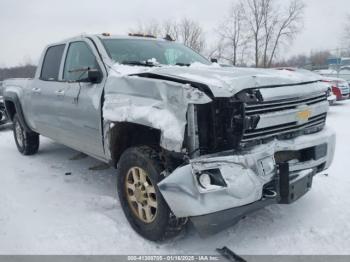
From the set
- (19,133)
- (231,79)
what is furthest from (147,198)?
(19,133)

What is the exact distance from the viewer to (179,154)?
2.78m

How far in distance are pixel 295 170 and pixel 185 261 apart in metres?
1.22

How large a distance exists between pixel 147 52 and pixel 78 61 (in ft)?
2.97

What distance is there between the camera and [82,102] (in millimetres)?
4039

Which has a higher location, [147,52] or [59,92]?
[147,52]

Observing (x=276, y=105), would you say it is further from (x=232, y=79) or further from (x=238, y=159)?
(x=238, y=159)

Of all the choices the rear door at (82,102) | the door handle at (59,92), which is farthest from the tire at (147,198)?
the door handle at (59,92)

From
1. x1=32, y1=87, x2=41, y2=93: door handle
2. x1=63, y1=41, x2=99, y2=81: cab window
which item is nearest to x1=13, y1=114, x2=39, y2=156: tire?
x1=32, y1=87, x2=41, y2=93: door handle

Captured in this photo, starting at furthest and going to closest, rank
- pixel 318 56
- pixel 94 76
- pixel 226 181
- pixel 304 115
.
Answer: pixel 318 56
pixel 94 76
pixel 304 115
pixel 226 181

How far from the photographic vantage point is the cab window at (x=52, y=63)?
503 cm

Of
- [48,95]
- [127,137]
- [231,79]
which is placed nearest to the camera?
[231,79]

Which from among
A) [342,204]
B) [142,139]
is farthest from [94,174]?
[342,204]

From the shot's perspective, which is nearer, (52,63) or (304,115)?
(304,115)

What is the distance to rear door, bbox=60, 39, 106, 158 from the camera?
12.6 ft
